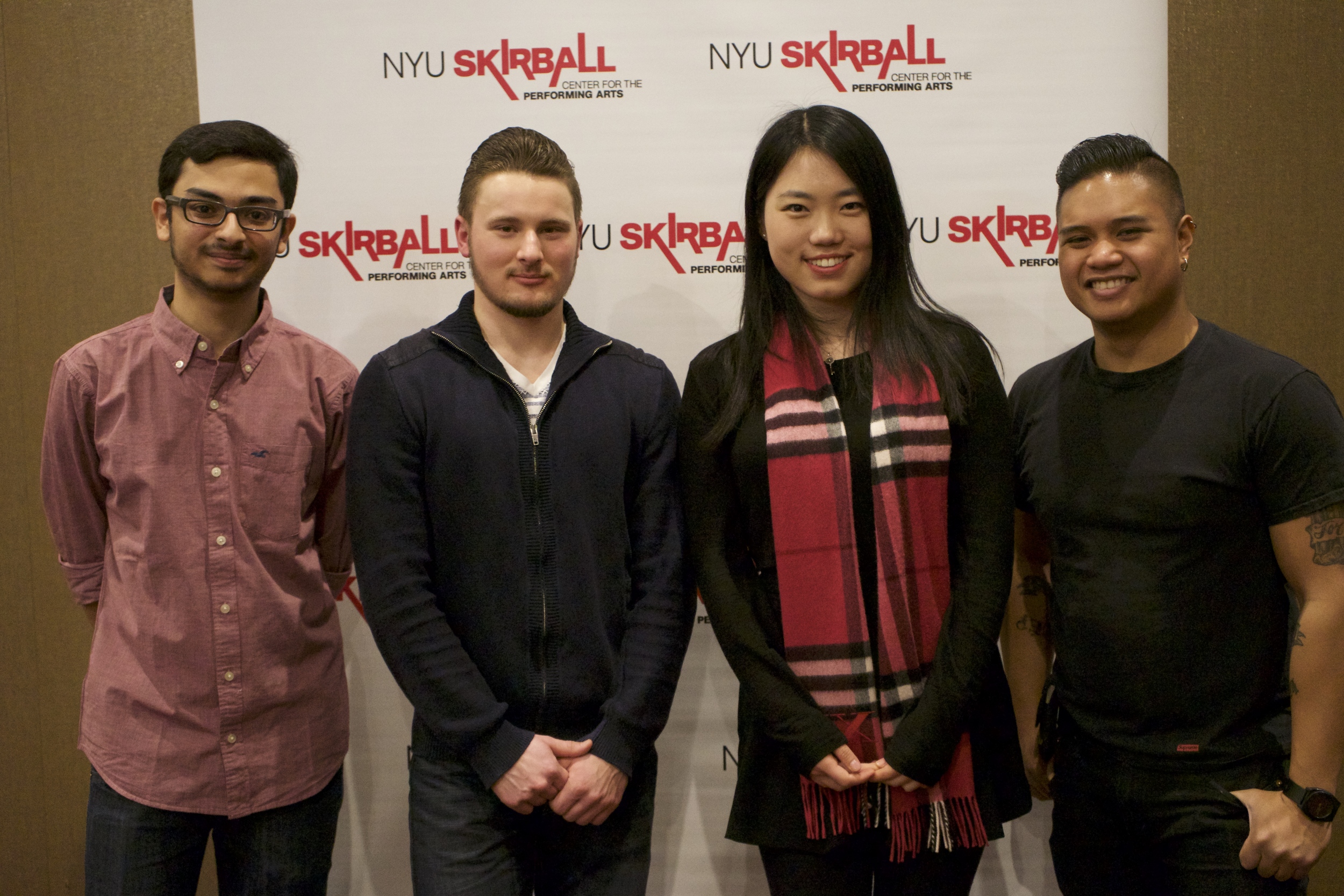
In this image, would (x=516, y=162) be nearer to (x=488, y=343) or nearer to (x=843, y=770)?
(x=488, y=343)

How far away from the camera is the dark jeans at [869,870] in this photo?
1.68 metres

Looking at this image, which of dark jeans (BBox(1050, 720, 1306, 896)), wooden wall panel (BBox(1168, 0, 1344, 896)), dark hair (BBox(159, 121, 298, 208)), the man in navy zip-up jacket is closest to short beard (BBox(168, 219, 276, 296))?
dark hair (BBox(159, 121, 298, 208))

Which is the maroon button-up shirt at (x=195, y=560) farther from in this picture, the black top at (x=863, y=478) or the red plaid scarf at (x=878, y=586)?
the black top at (x=863, y=478)

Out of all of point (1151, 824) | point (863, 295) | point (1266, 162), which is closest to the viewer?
point (1151, 824)

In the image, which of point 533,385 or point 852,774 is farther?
point 533,385

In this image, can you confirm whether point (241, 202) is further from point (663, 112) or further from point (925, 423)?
point (925, 423)

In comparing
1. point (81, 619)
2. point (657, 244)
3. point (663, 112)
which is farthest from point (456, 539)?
point (81, 619)

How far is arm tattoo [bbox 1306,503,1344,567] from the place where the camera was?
161cm

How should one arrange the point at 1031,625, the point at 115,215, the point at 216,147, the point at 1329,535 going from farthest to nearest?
1. the point at 115,215
2. the point at 1031,625
3. the point at 216,147
4. the point at 1329,535

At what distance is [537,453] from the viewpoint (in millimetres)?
1771

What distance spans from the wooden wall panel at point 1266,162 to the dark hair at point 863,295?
43.8 inches

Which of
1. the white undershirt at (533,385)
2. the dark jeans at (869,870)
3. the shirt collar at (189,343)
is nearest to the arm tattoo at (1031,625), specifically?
the dark jeans at (869,870)

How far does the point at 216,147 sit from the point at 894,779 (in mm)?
1833

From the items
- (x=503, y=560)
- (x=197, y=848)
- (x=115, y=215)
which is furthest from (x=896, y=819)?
(x=115, y=215)
